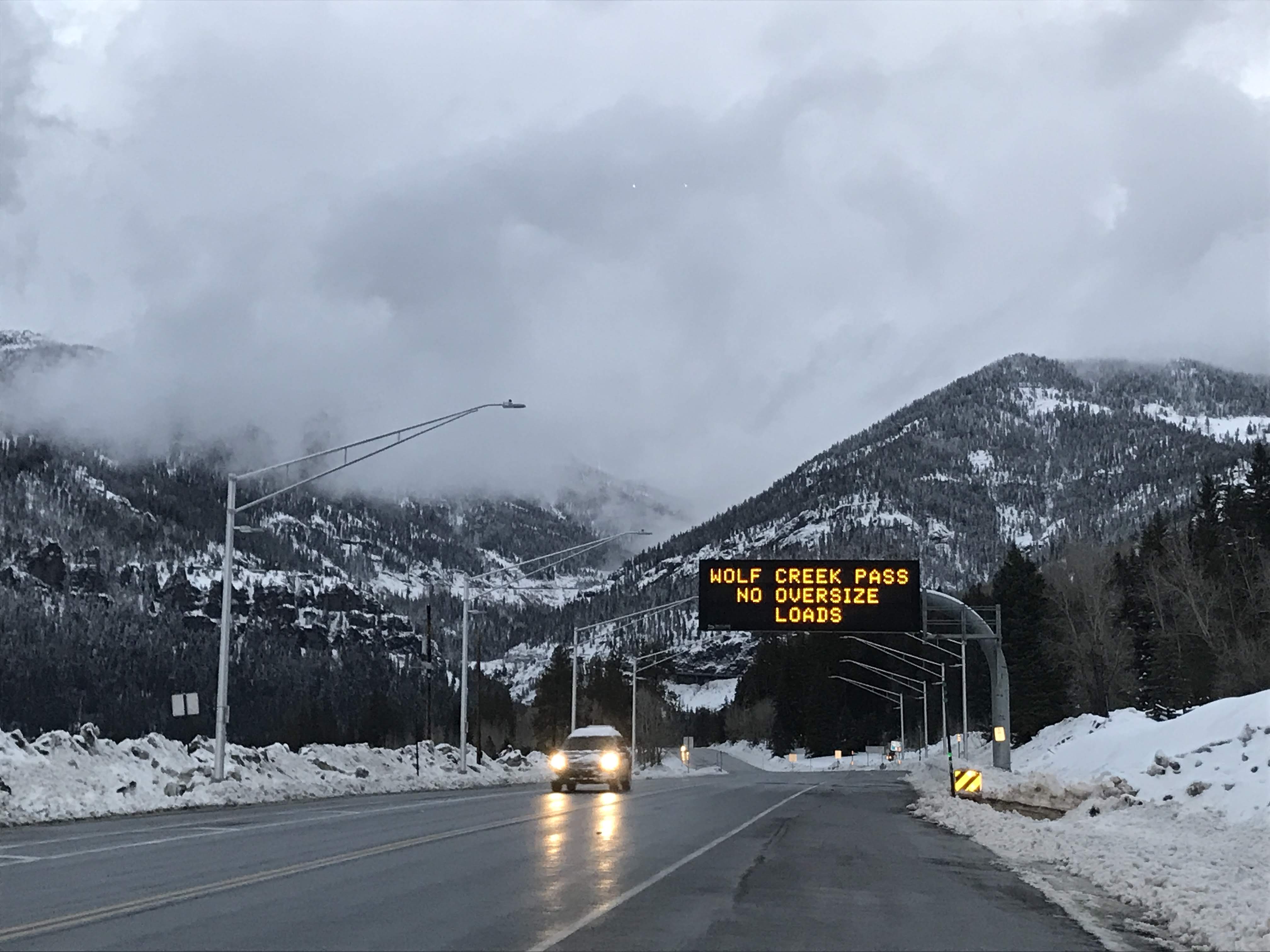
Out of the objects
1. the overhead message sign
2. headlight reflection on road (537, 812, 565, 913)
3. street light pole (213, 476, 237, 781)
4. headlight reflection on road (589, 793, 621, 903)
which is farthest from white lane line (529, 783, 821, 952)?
the overhead message sign

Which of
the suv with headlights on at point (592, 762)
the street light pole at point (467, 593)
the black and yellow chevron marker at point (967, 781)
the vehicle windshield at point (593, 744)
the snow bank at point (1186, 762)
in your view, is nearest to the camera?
the snow bank at point (1186, 762)

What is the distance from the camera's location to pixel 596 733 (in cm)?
4641

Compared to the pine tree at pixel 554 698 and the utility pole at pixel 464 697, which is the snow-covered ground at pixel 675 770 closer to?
the pine tree at pixel 554 698

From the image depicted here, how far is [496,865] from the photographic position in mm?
17234

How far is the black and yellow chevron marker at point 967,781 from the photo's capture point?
3525 centimetres

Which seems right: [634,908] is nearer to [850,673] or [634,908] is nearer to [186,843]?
[186,843]

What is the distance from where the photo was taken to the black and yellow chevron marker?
1388 inches

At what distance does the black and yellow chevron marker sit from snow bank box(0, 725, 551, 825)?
17263 mm

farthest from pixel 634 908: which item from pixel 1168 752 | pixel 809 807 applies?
pixel 809 807

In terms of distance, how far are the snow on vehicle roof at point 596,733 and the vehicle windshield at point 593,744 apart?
0.06m

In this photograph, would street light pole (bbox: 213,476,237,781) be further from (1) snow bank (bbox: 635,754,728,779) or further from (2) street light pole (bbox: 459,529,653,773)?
(1) snow bank (bbox: 635,754,728,779)

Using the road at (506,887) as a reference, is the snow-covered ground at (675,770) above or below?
below

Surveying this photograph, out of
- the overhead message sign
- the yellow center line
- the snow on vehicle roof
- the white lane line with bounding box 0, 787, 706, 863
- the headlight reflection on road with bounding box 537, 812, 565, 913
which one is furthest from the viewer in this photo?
the snow on vehicle roof

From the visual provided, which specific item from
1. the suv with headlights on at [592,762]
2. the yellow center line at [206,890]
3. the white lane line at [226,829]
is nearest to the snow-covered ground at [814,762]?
the suv with headlights on at [592,762]
